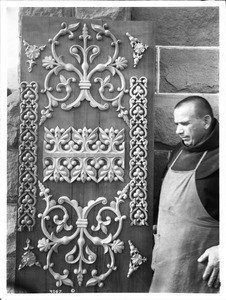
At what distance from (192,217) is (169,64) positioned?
0.60 meters

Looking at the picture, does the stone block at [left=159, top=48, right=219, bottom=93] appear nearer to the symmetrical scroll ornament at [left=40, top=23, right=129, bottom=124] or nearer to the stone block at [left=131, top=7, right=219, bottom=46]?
the stone block at [left=131, top=7, right=219, bottom=46]

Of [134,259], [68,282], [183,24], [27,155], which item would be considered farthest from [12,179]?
[183,24]

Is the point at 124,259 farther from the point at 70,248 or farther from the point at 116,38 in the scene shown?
the point at 116,38

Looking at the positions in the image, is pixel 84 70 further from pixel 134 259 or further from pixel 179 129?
pixel 134 259

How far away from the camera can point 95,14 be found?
5.14ft

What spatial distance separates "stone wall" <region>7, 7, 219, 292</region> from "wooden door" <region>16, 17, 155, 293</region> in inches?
2.4

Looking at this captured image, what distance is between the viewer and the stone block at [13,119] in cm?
156

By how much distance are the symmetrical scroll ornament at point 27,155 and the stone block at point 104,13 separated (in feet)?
1.09

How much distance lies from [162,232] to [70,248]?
343mm

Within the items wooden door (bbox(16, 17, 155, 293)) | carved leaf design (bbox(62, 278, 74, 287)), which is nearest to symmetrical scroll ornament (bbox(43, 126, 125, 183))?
wooden door (bbox(16, 17, 155, 293))

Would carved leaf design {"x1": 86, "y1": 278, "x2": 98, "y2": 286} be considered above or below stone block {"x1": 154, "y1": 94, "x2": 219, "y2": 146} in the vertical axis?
below

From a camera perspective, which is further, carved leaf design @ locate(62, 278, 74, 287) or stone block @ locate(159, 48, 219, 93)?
stone block @ locate(159, 48, 219, 93)

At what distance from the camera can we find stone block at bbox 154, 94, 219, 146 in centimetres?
158
